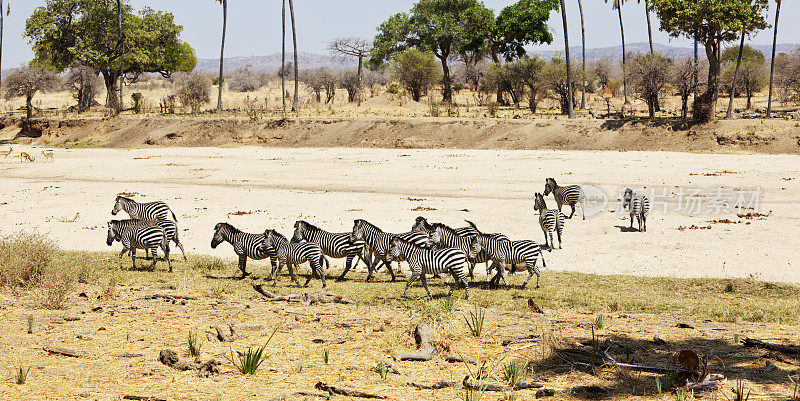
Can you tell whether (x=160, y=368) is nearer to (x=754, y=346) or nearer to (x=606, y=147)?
(x=754, y=346)

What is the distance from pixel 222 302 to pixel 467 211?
46.8ft

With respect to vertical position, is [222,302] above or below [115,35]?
below

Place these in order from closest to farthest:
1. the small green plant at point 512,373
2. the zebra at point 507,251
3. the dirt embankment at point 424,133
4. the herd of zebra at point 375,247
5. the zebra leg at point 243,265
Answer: the small green plant at point 512,373 → the herd of zebra at point 375,247 → the zebra at point 507,251 → the zebra leg at point 243,265 → the dirt embankment at point 424,133

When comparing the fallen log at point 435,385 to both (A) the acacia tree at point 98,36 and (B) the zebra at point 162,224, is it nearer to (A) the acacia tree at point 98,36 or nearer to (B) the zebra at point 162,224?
(B) the zebra at point 162,224

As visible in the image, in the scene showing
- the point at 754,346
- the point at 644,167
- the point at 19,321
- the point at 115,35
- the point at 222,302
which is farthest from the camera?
the point at 115,35

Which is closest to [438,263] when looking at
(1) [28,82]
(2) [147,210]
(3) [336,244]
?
(3) [336,244]

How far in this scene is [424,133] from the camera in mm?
54031

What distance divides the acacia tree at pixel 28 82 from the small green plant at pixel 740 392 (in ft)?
257

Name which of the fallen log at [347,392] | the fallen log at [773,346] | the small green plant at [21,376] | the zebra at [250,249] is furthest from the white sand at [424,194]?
the small green plant at [21,376]

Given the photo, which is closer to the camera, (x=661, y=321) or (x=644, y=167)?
(x=661, y=321)

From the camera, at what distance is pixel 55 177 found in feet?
127

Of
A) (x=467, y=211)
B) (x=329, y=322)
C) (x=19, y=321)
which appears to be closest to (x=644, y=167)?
(x=467, y=211)

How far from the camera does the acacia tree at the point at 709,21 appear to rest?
48.4m

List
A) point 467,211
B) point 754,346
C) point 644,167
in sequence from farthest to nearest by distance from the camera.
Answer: point 644,167
point 467,211
point 754,346
